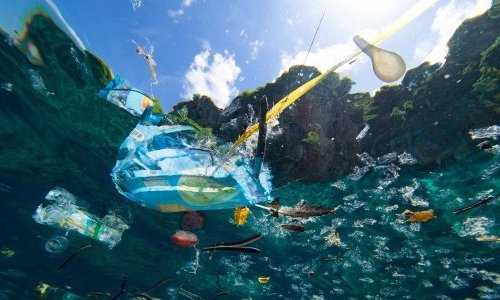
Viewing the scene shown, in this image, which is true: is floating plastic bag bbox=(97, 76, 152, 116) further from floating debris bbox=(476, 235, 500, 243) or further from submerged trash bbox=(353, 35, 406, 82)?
floating debris bbox=(476, 235, 500, 243)

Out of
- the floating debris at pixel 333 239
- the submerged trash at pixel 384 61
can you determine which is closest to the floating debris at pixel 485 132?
the submerged trash at pixel 384 61

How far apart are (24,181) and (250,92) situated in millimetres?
12877

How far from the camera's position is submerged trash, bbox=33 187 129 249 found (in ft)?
50.8

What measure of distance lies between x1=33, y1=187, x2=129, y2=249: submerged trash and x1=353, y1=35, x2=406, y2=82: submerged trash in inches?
611

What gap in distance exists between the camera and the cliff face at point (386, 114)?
7277 millimetres

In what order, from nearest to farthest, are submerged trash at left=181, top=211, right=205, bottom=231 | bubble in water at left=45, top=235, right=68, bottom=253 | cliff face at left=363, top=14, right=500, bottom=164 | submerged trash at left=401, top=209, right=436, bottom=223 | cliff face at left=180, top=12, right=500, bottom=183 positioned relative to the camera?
cliff face at left=363, top=14, right=500, bottom=164, cliff face at left=180, top=12, right=500, bottom=183, submerged trash at left=181, top=211, right=205, bottom=231, submerged trash at left=401, top=209, right=436, bottom=223, bubble in water at left=45, top=235, right=68, bottom=253

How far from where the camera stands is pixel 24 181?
14797 millimetres

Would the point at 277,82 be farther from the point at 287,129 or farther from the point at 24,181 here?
the point at 24,181

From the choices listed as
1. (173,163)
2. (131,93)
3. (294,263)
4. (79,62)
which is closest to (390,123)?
(173,163)

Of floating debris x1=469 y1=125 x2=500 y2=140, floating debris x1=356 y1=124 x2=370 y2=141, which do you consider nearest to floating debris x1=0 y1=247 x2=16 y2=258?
floating debris x1=356 y1=124 x2=370 y2=141

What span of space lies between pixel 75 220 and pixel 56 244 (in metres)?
5.61

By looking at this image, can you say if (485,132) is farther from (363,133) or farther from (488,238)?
(488,238)

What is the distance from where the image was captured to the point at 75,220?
682 inches

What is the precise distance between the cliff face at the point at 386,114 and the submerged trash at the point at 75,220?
1018cm
